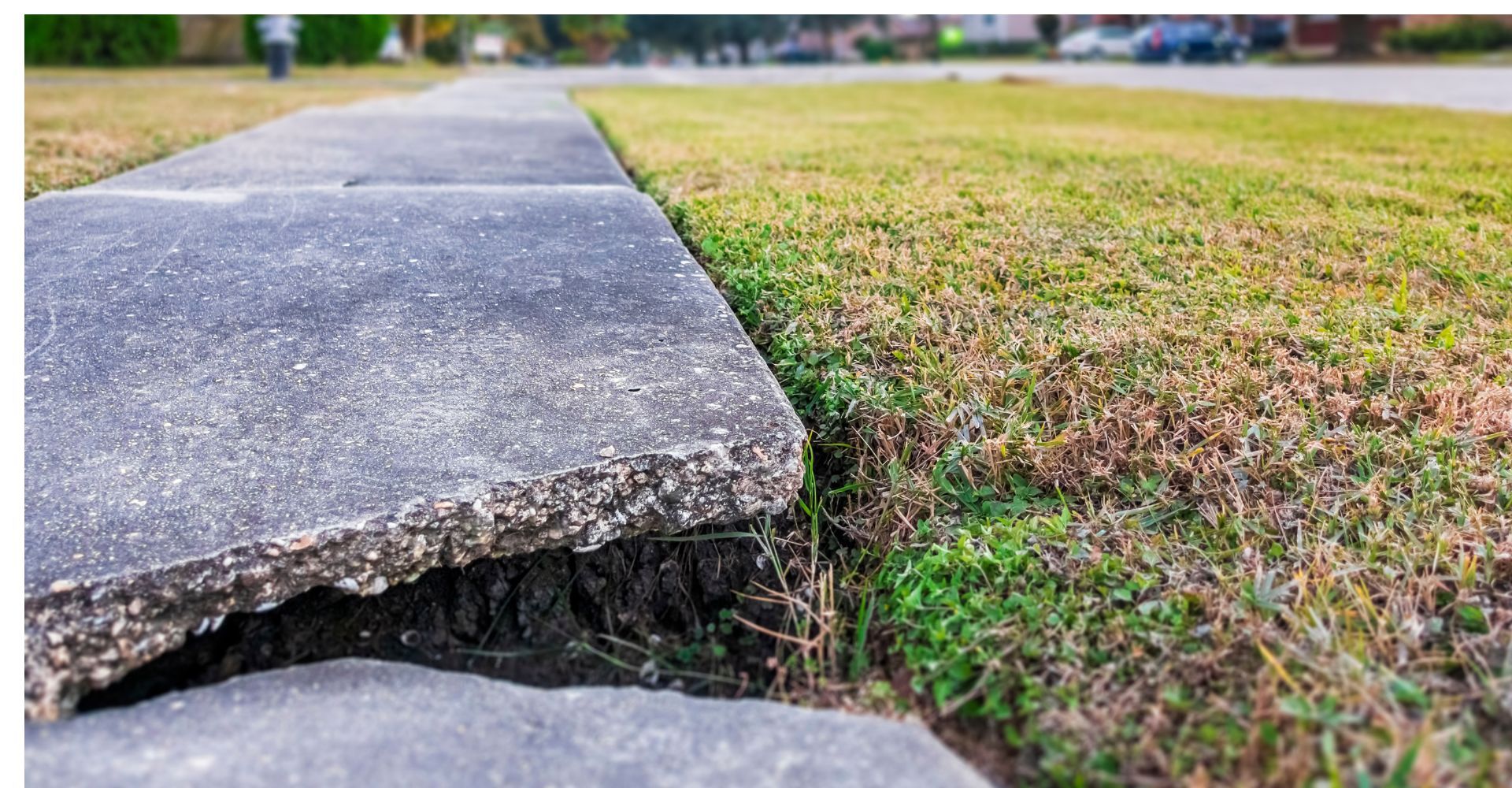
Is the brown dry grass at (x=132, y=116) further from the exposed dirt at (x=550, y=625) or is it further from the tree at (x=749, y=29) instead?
the tree at (x=749, y=29)

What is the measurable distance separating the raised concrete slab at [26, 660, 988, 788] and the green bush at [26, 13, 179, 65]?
910 inches

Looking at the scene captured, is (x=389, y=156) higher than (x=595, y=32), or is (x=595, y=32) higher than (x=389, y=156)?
(x=595, y=32)

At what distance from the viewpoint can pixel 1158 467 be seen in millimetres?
1831

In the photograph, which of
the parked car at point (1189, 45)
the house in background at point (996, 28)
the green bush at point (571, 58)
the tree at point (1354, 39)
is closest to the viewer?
the tree at point (1354, 39)

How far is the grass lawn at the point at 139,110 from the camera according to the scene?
14.8 feet

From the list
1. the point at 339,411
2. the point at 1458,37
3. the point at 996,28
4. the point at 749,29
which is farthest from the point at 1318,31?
the point at 339,411

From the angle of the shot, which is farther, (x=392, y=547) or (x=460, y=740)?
(x=392, y=547)

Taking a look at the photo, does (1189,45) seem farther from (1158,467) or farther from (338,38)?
(1158,467)

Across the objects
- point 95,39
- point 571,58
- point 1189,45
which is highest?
point 571,58

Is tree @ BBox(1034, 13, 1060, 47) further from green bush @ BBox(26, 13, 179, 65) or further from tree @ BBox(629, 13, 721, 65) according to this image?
green bush @ BBox(26, 13, 179, 65)

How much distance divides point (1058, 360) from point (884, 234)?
1021 mm

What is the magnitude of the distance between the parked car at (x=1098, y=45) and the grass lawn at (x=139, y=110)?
76.8 feet

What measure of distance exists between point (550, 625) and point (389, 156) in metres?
3.52

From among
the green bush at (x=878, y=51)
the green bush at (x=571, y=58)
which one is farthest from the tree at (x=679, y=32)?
the green bush at (x=878, y=51)
